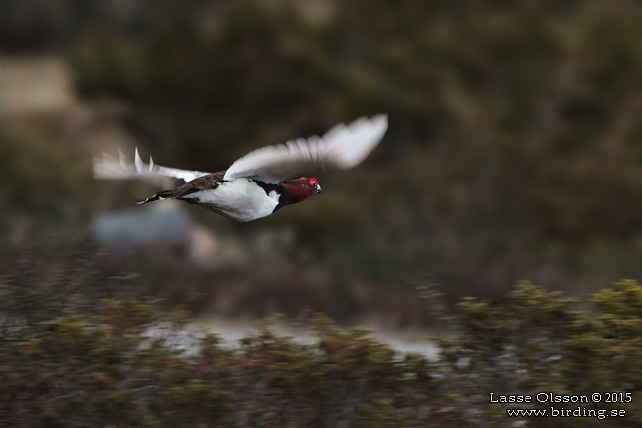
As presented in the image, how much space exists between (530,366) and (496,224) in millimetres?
11418

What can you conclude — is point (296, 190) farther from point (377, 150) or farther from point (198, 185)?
point (377, 150)

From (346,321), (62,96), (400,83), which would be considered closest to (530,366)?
(346,321)

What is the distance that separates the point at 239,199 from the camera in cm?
615

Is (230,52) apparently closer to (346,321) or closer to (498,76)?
(498,76)

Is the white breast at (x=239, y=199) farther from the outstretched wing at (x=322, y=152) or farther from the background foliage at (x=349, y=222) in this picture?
the background foliage at (x=349, y=222)

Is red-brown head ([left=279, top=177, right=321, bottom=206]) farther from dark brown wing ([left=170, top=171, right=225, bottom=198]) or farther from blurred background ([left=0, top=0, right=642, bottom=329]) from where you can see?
blurred background ([left=0, top=0, right=642, bottom=329])

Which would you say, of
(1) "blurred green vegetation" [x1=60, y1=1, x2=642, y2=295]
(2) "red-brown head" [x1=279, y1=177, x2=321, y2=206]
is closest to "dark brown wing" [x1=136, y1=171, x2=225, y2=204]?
(2) "red-brown head" [x1=279, y1=177, x2=321, y2=206]

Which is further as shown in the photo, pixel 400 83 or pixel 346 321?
pixel 400 83

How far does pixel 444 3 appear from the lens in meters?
23.5

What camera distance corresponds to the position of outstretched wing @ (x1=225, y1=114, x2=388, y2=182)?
233 inches

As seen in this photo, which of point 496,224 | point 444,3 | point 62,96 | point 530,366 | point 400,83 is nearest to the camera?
point 530,366

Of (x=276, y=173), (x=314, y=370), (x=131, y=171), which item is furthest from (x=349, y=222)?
Result: (x=314, y=370)

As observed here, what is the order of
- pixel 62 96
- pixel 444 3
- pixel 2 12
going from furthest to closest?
pixel 2 12
pixel 62 96
pixel 444 3

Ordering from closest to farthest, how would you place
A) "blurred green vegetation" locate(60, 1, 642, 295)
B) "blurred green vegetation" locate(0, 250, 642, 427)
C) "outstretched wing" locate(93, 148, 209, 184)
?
"blurred green vegetation" locate(0, 250, 642, 427)
"outstretched wing" locate(93, 148, 209, 184)
"blurred green vegetation" locate(60, 1, 642, 295)
